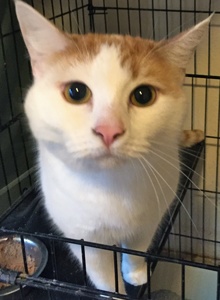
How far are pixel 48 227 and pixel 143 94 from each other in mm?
525

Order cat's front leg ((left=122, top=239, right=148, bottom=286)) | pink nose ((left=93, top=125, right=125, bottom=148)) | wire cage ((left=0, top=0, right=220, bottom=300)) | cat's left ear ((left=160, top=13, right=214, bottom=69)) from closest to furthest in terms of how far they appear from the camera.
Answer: pink nose ((left=93, top=125, right=125, bottom=148)) → cat's left ear ((left=160, top=13, right=214, bottom=69)) → cat's front leg ((left=122, top=239, right=148, bottom=286)) → wire cage ((left=0, top=0, right=220, bottom=300))

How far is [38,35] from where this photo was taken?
2.35ft

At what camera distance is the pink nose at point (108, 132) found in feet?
1.99

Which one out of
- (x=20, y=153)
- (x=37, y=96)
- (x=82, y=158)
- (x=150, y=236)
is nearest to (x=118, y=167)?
(x=82, y=158)

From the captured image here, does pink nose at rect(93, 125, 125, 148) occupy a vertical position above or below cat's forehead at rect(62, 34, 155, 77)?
below

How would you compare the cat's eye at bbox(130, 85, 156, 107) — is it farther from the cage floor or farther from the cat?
the cage floor

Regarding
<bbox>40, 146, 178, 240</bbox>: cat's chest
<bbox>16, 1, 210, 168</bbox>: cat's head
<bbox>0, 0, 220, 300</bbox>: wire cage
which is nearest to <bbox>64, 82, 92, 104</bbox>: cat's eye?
<bbox>16, 1, 210, 168</bbox>: cat's head

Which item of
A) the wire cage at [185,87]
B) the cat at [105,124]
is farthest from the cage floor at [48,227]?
the cat at [105,124]

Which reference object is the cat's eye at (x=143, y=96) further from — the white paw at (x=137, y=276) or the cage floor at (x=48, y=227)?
the white paw at (x=137, y=276)

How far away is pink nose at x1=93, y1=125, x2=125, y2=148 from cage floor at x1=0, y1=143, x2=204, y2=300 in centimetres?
34

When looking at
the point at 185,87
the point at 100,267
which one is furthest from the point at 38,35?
the point at 185,87

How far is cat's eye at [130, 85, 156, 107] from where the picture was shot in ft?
2.27

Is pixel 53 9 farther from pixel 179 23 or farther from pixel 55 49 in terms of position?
pixel 55 49

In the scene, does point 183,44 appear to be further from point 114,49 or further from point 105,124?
point 105,124
